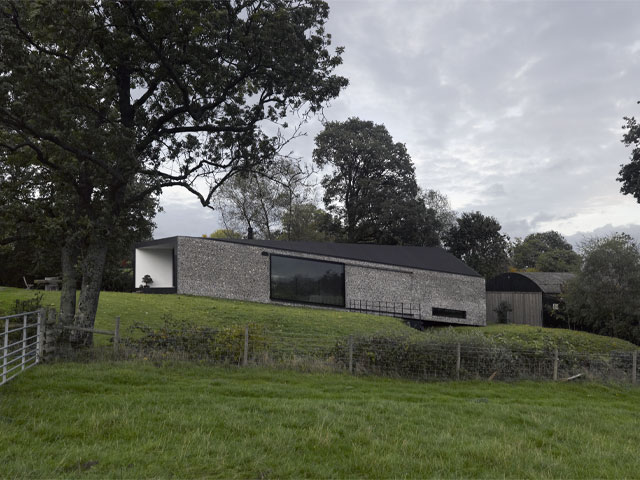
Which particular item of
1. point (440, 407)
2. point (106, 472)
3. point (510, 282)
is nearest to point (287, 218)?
point (510, 282)

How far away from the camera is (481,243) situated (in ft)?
161

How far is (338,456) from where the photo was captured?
5.39m

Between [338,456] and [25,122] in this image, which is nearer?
[338,456]

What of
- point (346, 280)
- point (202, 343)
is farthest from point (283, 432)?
point (346, 280)

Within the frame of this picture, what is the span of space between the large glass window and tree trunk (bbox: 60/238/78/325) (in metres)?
15.5

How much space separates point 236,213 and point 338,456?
131 ft

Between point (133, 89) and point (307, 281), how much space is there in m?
16.6

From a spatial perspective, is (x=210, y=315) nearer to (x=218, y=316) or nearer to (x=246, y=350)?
(x=218, y=316)

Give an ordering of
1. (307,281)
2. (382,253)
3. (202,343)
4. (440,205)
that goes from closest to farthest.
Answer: (202,343)
(307,281)
(382,253)
(440,205)

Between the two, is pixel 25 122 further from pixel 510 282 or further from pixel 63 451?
pixel 510 282

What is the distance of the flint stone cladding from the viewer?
26422 millimetres

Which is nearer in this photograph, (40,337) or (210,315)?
(40,337)

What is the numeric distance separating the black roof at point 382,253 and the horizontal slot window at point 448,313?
8.58 feet

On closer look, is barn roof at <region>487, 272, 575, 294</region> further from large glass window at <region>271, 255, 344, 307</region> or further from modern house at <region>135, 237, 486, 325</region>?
large glass window at <region>271, 255, 344, 307</region>
